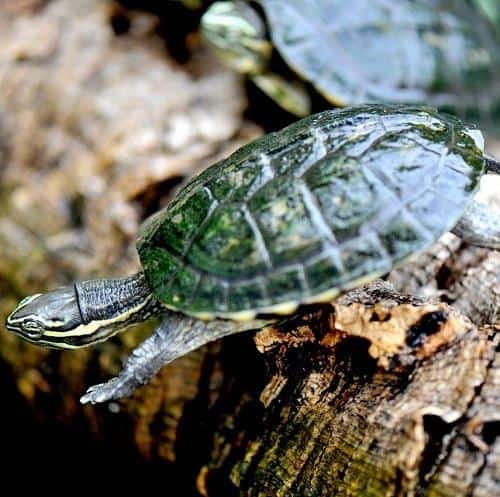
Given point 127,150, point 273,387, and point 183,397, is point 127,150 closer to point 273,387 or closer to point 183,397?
point 183,397

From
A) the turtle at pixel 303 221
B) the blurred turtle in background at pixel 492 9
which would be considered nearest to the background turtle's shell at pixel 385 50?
the blurred turtle in background at pixel 492 9

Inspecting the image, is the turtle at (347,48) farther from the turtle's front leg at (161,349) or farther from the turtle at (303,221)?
the turtle's front leg at (161,349)

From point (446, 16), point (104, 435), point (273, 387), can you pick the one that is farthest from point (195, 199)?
point (446, 16)

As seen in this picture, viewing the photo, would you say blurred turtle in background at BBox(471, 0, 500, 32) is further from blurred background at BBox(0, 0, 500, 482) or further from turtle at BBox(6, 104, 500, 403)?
turtle at BBox(6, 104, 500, 403)

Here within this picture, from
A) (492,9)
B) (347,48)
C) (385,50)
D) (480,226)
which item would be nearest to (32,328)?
(480,226)

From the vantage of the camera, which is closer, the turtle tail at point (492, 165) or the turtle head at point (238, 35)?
the turtle tail at point (492, 165)

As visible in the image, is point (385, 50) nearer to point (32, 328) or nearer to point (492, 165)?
point (492, 165)
